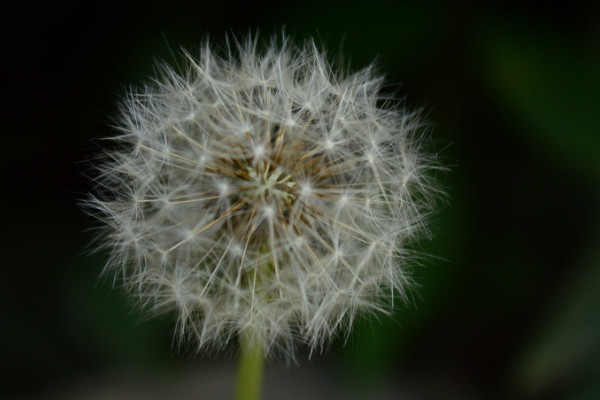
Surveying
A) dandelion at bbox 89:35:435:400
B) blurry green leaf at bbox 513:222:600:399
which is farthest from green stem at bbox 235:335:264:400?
blurry green leaf at bbox 513:222:600:399

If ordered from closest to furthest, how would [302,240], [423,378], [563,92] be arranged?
[302,240]
[563,92]
[423,378]

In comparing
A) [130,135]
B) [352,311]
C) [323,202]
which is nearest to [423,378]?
[352,311]

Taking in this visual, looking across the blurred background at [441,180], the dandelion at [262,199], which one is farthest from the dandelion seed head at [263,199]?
the blurred background at [441,180]

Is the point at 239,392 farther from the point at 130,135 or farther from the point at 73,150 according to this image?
the point at 73,150

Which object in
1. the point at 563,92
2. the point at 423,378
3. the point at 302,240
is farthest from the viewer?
the point at 423,378

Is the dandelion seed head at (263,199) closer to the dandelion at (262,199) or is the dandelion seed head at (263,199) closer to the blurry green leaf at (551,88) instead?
the dandelion at (262,199)

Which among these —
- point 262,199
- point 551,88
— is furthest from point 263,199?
point 551,88

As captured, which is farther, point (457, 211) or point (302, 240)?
point (457, 211)
